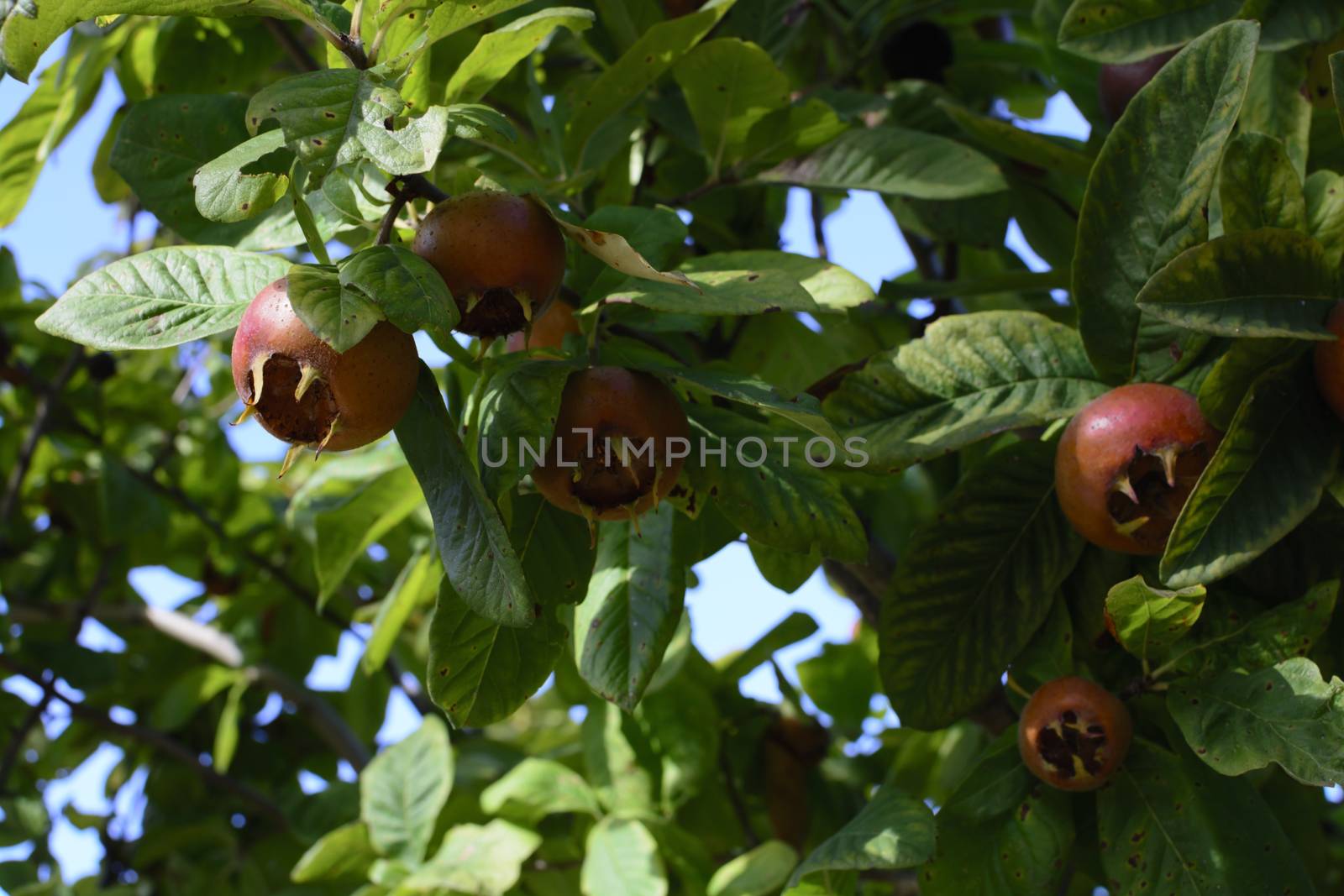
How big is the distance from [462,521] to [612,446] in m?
0.15

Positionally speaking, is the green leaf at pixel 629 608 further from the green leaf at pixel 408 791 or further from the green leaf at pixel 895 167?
the green leaf at pixel 408 791

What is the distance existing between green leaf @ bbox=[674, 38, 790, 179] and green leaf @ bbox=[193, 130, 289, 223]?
77 centimetres

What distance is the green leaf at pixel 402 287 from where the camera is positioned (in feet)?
3.09

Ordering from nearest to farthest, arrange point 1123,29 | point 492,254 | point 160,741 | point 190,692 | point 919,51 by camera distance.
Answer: point 492,254
point 1123,29
point 919,51
point 160,741
point 190,692

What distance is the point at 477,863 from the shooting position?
1.93 metres

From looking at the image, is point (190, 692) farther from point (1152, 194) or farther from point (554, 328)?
point (1152, 194)

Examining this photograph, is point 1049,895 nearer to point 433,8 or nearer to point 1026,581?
point 1026,581

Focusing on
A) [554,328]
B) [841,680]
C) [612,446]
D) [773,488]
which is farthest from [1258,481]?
[841,680]

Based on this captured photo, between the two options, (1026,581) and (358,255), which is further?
(1026,581)

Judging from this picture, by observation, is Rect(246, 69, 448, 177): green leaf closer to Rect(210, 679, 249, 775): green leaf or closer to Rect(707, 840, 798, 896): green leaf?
Rect(707, 840, 798, 896): green leaf

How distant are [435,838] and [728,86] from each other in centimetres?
143

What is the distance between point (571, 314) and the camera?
1392mm

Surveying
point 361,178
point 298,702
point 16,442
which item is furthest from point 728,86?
point 16,442

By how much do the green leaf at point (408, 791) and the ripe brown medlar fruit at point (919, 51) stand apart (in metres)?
1.49
